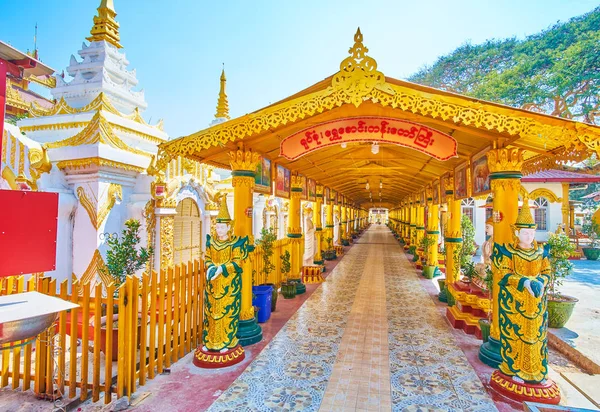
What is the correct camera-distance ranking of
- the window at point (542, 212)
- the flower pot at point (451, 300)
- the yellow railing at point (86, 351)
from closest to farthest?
1. the yellow railing at point (86, 351)
2. the flower pot at point (451, 300)
3. the window at point (542, 212)

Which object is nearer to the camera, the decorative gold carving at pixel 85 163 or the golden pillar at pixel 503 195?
the golden pillar at pixel 503 195

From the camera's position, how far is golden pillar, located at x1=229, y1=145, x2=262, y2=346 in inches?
227

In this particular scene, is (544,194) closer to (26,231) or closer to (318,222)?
(318,222)

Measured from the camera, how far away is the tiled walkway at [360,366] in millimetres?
4039

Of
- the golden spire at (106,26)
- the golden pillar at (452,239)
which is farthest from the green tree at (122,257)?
the golden spire at (106,26)

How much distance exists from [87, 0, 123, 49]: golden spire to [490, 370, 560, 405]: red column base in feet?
46.3

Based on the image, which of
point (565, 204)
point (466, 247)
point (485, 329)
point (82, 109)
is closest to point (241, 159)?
point (485, 329)

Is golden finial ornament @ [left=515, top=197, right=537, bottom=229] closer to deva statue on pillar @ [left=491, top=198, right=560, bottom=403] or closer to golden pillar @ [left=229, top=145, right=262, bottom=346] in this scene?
deva statue on pillar @ [left=491, top=198, right=560, bottom=403]

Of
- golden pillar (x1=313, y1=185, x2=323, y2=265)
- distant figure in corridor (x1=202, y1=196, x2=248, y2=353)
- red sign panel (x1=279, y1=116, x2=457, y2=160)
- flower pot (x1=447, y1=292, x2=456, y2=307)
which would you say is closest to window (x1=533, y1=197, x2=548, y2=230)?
golden pillar (x1=313, y1=185, x2=323, y2=265)

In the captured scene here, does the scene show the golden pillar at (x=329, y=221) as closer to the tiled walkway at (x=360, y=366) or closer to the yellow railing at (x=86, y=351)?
the tiled walkway at (x=360, y=366)

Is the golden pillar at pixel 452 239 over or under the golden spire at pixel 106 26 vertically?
under

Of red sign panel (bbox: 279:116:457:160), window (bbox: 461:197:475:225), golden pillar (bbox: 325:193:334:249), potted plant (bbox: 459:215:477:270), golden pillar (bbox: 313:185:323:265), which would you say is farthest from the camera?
window (bbox: 461:197:475:225)

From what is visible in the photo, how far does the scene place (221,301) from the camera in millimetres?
5070

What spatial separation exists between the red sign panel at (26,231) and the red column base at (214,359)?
2.41 metres
